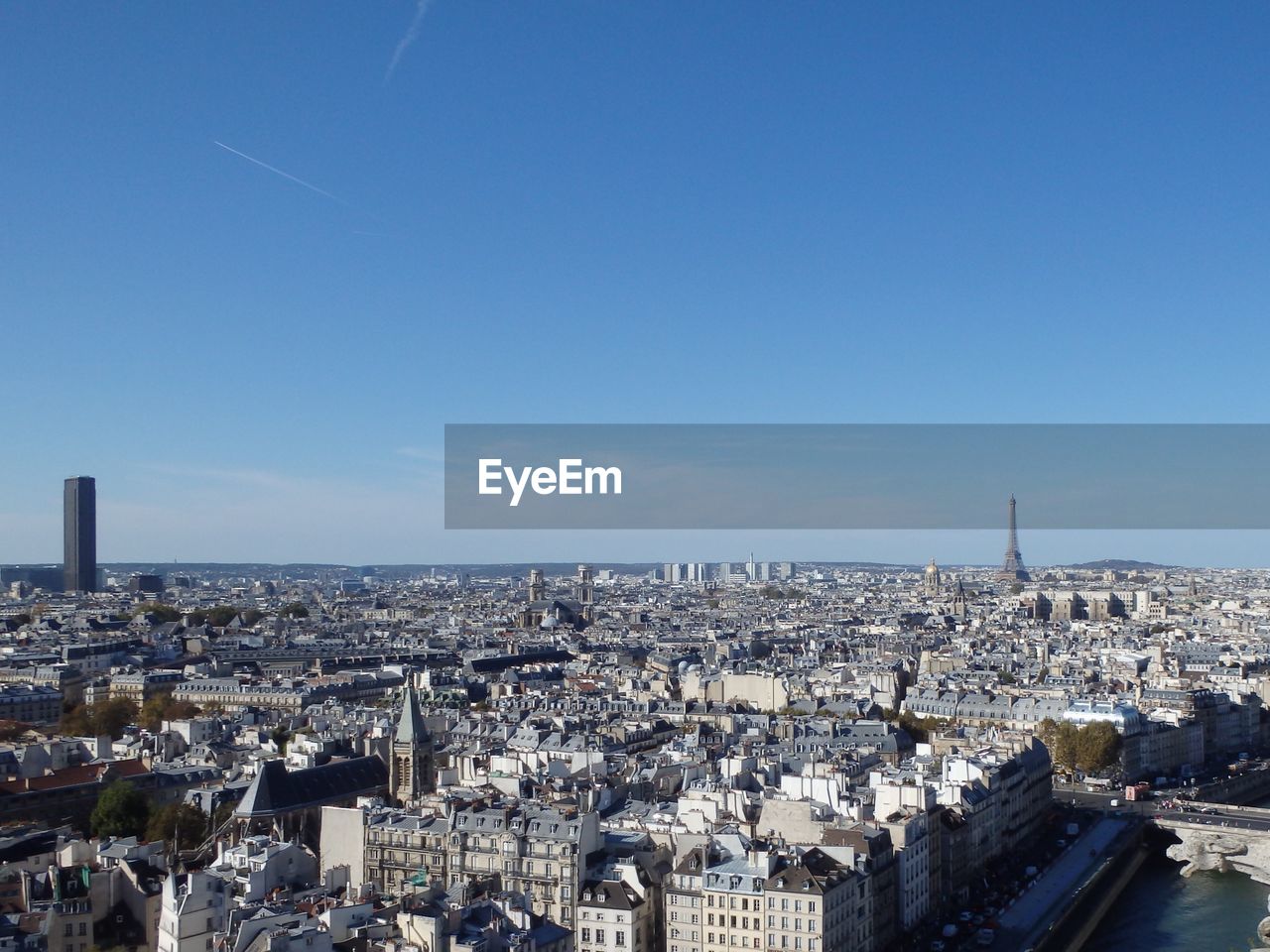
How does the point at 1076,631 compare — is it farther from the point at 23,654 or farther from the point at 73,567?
the point at 73,567

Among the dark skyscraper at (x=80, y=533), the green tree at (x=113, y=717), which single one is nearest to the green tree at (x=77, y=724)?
the green tree at (x=113, y=717)

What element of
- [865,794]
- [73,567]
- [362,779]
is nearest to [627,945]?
[865,794]

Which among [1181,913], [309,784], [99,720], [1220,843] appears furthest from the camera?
[99,720]

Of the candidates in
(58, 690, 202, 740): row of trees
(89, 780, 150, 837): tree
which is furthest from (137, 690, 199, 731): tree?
(89, 780, 150, 837): tree

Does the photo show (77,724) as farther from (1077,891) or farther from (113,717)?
(1077,891)

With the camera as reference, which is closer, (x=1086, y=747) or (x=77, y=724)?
(x=1086, y=747)

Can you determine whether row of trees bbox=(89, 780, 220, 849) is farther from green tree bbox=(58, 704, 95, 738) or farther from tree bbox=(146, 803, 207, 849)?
green tree bbox=(58, 704, 95, 738)

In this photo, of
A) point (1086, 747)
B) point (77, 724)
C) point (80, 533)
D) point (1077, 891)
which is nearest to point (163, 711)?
point (77, 724)
